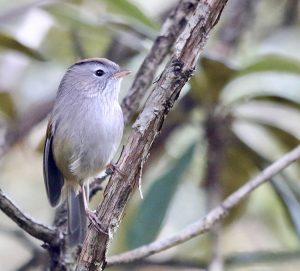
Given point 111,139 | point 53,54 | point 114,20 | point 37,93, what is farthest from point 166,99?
point 53,54

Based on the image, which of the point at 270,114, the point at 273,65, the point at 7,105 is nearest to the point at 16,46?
the point at 7,105

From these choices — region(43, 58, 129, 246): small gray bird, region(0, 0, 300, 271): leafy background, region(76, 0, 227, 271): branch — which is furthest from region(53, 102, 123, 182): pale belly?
region(76, 0, 227, 271): branch

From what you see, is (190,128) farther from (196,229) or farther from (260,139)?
(196,229)

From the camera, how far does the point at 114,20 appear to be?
3.39 meters

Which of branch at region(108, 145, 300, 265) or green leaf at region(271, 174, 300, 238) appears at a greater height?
green leaf at region(271, 174, 300, 238)

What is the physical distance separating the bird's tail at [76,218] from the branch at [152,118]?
44cm

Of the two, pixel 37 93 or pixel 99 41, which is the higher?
pixel 99 41

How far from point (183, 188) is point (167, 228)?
1.46 feet

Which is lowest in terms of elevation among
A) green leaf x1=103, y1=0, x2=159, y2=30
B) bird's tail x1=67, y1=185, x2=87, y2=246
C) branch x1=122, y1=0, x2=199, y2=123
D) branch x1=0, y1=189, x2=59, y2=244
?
branch x1=0, y1=189, x2=59, y2=244

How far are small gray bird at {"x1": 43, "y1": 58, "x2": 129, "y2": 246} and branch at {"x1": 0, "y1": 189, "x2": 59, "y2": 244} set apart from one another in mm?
157

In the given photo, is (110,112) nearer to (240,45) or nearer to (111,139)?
(111,139)

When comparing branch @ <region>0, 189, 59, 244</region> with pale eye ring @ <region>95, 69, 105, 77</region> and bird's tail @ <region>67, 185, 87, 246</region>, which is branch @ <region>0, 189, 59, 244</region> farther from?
pale eye ring @ <region>95, 69, 105, 77</region>

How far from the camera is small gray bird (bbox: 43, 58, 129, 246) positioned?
295 centimetres

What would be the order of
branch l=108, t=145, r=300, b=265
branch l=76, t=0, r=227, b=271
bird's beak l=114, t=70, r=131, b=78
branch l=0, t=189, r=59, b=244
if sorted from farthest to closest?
bird's beak l=114, t=70, r=131, b=78, branch l=108, t=145, r=300, b=265, branch l=0, t=189, r=59, b=244, branch l=76, t=0, r=227, b=271
